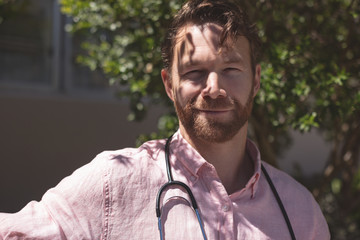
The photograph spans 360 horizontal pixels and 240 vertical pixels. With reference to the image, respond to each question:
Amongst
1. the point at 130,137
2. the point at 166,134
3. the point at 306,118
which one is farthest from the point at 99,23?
the point at 130,137

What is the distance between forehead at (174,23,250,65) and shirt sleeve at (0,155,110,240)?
0.66 metres

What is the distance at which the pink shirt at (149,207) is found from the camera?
5.69 ft

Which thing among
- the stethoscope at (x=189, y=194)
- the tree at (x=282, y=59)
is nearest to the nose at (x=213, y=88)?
the stethoscope at (x=189, y=194)

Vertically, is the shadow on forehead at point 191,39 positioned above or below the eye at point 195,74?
above

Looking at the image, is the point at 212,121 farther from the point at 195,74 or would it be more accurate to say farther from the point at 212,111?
the point at 195,74

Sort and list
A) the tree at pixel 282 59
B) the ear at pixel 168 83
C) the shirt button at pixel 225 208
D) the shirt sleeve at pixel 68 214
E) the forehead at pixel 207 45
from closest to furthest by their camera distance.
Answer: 1. the shirt sleeve at pixel 68 214
2. the shirt button at pixel 225 208
3. the forehead at pixel 207 45
4. the ear at pixel 168 83
5. the tree at pixel 282 59

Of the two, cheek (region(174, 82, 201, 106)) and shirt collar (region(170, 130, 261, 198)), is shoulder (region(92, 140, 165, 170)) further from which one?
cheek (region(174, 82, 201, 106))

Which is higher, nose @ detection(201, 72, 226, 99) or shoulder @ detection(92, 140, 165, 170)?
nose @ detection(201, 72, 226, 99)

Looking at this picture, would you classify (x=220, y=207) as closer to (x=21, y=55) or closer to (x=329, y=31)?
(x=329, y=31)

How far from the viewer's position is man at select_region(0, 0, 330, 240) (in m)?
1.75

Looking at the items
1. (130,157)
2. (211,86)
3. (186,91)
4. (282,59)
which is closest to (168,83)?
(186,91)

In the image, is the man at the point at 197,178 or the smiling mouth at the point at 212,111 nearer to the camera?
the man at the point at 197,178

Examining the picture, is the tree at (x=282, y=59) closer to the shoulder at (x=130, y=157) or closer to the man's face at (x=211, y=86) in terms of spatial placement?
the man's face at (x=211, y=86)

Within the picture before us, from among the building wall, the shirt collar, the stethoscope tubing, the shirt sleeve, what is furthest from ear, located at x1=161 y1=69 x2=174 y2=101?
the building wall
